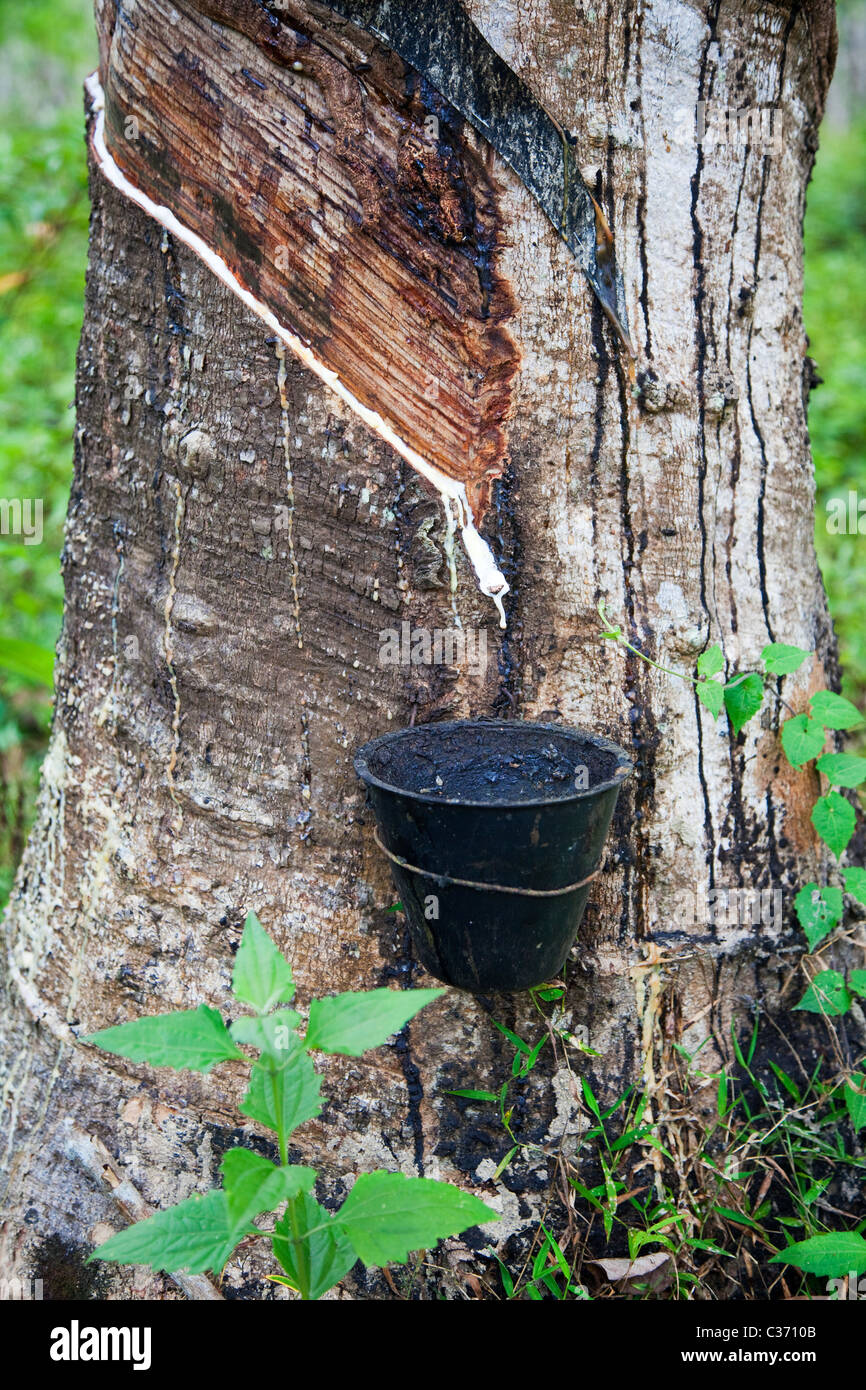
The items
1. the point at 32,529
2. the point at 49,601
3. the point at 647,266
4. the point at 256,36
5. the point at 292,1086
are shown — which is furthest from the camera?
the point at 49,601

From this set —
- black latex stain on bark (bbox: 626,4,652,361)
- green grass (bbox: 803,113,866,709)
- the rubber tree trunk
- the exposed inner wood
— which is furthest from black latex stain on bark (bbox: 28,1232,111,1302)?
green grass (bbox: 803,113,866,709)

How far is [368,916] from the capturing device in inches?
66.5

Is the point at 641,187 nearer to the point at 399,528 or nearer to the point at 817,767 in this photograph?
the point at 399,528

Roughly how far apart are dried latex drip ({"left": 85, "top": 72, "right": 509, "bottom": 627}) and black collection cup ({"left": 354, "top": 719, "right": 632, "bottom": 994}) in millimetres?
258

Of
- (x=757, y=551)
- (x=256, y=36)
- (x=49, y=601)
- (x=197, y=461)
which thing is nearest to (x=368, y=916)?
(x=197, y=461)

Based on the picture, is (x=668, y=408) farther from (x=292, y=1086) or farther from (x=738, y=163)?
(x=292, y=1086)

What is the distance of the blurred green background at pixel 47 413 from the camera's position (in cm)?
353

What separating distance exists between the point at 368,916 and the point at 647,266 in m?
1.25

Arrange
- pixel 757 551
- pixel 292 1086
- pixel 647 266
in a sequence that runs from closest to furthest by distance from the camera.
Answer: pixel 292 1086
pixel 647 266
pixel 757 551

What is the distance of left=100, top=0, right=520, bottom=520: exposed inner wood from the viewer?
4.99 feet

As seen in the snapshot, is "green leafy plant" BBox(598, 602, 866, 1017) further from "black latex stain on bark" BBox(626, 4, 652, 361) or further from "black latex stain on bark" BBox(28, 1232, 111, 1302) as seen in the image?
"black latex stain on bark" BBox(28, 1232, 111, 1302)

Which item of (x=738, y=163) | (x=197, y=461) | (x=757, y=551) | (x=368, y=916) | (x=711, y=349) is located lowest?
(x=368, y=916)

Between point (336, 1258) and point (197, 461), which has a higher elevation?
point (197, 461)

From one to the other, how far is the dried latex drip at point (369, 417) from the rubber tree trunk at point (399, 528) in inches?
0.7
